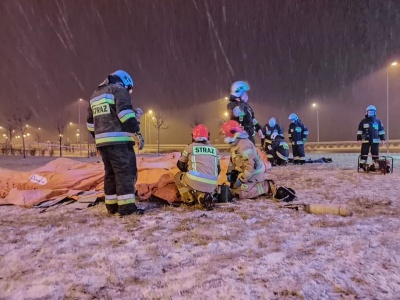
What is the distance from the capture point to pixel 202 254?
280 centimetres

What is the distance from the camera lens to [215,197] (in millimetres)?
5238

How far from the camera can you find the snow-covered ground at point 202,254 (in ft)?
7.02

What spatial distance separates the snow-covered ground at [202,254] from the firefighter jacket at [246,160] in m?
0.83

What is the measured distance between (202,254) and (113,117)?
8.06 feet

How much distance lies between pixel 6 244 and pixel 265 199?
149 inches

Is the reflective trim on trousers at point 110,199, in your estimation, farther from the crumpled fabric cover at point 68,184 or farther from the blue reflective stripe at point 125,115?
the blue reflective stripe at point 125,115

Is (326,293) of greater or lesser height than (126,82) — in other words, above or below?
below

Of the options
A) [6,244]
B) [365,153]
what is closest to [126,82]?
[6,244]

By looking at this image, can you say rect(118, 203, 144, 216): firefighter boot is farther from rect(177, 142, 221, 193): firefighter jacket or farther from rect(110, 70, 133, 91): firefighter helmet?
rect(110, 70, 133, 91): firefighter helmet

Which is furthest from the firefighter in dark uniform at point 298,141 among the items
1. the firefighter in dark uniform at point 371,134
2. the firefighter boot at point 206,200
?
the firefighter boot at point 206,200

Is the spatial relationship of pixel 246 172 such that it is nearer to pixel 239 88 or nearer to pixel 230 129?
pixel 230 129

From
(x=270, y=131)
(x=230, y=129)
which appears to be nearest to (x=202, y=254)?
(x=230, y=129)

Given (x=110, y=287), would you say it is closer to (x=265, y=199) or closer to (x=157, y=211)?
(x=157, y=211)

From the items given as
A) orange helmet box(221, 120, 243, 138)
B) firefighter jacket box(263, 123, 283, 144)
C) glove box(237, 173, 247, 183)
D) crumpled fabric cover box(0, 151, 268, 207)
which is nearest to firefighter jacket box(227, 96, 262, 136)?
crumpled fabric cover box(0, 151, 268, 207)
